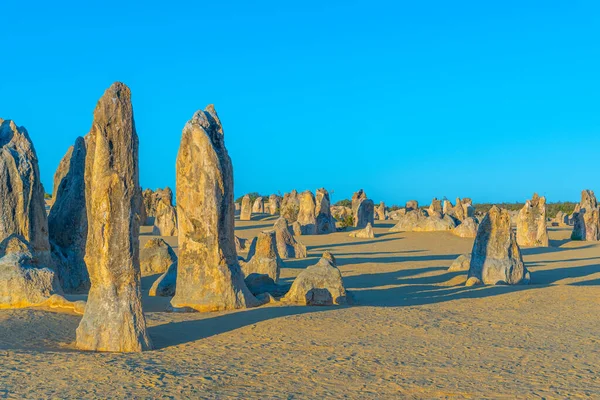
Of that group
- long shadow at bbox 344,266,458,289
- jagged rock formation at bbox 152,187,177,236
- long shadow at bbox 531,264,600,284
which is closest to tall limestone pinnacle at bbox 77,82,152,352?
long shadow at bbox 344,266,458,289

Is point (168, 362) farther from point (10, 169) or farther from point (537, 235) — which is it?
point (537, 235)

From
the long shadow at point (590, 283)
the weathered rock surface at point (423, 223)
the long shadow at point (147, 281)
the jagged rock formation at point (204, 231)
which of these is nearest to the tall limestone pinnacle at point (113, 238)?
the jagged rock formation at point (204, 231)

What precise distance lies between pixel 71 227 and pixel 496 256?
9.02 metres

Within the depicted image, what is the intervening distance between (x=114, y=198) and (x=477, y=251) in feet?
33.9

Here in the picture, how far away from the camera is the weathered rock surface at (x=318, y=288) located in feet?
34.9

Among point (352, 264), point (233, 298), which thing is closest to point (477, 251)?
point (352, 264)

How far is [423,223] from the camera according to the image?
109ft

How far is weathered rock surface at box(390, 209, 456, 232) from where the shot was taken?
33.0 meters

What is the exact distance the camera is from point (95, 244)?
274 inches

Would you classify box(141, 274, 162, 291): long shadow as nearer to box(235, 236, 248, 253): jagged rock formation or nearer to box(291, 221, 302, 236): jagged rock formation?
box(235, 236, 248, 253): jagged rock formation

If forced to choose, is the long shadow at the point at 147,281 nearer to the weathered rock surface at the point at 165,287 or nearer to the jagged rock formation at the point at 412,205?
the weathered rock surface at the point at 165,287

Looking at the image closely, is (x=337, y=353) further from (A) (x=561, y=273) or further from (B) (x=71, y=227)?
(A) (x=561, y=273)

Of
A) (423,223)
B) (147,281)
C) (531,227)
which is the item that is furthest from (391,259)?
(423,223)

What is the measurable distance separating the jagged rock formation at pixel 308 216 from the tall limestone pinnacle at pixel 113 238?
25.0m
